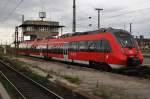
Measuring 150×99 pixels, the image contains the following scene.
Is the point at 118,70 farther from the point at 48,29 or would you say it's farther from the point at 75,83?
the point at 48,29

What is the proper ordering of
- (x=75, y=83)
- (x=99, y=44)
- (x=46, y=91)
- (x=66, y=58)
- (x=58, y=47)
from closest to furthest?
(x=46, y=91), (x=75, y=83), (x=99, y=44), (x=66, y=58), (x=58, y=47)

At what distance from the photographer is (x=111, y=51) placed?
2255 centimetres

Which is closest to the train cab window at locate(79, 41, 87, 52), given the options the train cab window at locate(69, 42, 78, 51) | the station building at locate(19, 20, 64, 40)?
the train cab window at locate(69, 42, 78, 51)

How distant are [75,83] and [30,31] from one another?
4555 inches

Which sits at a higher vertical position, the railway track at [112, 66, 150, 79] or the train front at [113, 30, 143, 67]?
the train front at [113, 30, 143, 67]

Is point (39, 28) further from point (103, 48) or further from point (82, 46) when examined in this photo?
point (103, 48)

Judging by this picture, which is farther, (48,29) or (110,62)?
(48,29)

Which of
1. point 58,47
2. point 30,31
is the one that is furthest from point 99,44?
point 30,31

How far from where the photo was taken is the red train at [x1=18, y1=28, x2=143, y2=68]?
861 inches

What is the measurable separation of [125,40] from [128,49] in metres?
0.87

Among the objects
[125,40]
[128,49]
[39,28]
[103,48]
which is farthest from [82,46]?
[39,28]

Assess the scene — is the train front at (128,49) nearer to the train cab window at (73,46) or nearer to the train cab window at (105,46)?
the train cab window at (105,46)

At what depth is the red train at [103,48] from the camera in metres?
21.9

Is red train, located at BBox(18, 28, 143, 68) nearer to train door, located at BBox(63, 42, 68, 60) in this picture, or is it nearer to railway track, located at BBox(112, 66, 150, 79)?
train door, located at BBox(63, 42, 68, 60)
